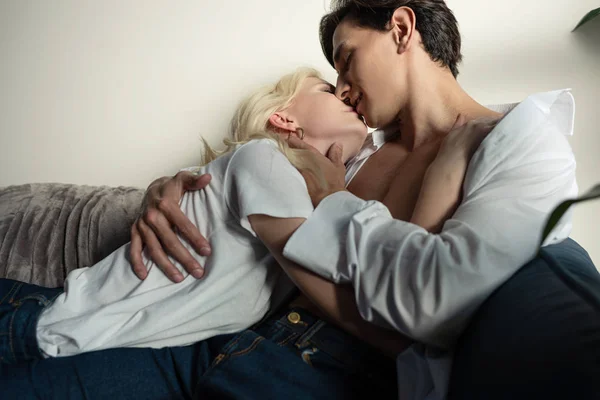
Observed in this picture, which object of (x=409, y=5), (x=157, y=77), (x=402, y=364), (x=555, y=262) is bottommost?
(x=402, y=364)

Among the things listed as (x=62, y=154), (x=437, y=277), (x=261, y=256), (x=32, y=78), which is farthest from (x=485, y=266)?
(x=32, y=78)

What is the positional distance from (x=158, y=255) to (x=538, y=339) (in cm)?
69

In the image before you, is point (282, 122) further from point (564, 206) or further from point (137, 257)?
point (564, 206)

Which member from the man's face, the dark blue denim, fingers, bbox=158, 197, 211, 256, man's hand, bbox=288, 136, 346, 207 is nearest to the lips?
the man's face

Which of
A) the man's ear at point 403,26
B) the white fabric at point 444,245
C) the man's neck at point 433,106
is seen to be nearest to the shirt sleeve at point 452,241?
the white fabric at point 444,245

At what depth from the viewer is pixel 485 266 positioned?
708 millimetres

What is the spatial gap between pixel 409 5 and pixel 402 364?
0.90 m

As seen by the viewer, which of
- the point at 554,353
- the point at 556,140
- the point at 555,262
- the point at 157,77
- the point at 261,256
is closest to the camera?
the point at 554,353

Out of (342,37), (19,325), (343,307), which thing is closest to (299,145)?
(342,37)

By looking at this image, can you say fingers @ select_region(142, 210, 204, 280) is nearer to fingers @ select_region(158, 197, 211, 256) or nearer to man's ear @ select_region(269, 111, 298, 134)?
fingers @ select_region(158, 197, 211, 256)

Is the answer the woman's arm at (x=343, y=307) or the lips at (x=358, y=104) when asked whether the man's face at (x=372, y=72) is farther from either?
the woman's arm at (x=343, y=307)

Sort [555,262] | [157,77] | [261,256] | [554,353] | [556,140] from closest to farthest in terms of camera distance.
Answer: [554,353]
[555,262]
[556,140]
[261,256]
[157,77]

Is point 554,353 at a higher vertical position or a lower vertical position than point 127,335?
higher

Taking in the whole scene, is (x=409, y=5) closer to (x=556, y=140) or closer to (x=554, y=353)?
(x=556, y=140)
